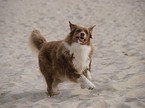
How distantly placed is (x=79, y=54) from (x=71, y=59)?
17 cm

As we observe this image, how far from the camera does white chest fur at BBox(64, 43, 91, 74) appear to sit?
2.84 m

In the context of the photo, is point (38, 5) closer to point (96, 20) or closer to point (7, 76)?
point (96, 20)

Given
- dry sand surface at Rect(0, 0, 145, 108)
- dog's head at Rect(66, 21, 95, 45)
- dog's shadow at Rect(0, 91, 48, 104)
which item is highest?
dog's head at Rect(66, 21, 95, 45)

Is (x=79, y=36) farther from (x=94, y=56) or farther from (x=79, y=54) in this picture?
(x=94, y=56)

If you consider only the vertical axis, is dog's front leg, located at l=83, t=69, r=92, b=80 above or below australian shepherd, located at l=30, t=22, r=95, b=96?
below

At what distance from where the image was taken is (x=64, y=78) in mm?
3062

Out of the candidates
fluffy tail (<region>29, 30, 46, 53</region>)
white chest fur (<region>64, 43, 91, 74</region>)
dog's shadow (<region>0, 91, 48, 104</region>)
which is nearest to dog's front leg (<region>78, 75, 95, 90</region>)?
white chest fur (<region>64, 43, 91, 74</region>)

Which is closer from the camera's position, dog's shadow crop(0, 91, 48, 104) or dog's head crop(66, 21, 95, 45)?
dog's head crop(66, 21, 95, 45)

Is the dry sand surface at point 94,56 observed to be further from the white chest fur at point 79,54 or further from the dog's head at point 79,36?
the dog's head at point 79,36

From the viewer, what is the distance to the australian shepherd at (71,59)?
9.19ft

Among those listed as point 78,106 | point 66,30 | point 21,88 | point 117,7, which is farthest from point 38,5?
point 78,106

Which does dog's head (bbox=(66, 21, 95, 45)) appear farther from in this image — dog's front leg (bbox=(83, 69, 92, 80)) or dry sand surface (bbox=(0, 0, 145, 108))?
dry sand surface (bbox=(0, 0, 145, 108))

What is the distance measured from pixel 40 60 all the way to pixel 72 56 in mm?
783

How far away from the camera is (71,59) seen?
9.46 feet
